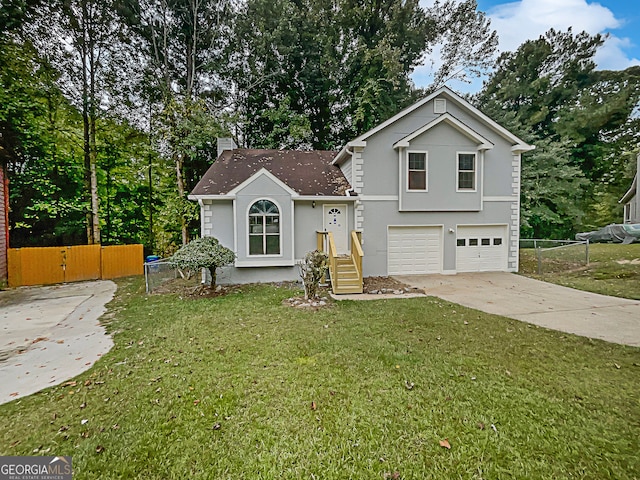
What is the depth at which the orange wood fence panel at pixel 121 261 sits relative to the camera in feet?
41.4

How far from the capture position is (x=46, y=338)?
5535mm

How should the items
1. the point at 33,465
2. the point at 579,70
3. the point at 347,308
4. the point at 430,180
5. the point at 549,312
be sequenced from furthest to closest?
the point at 579,70
the point at 430,180
the point at 347,308
the point at 549,312
the point at 33,465

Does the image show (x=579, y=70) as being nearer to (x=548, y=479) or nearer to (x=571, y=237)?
(x=571, y=237)

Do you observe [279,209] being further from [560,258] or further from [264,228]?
[560,258]

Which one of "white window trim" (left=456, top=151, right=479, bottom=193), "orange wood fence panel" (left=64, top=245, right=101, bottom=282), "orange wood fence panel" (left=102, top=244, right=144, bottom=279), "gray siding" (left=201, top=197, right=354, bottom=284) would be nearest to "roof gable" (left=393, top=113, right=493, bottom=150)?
"white window trim" (left=456, top=151, right=479, bottom=193)

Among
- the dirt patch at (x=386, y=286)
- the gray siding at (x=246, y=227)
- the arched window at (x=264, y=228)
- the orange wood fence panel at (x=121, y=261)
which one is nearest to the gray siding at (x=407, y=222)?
the dirt patch at (x=386, y=286)

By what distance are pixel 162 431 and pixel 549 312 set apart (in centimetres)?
745

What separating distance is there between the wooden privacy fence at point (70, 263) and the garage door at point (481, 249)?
1353 cm

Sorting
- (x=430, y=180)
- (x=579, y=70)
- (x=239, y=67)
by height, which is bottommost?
(x=430, y=180)

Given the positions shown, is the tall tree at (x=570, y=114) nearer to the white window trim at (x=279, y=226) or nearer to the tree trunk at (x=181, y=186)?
the white window trim at (x=279, y=226)

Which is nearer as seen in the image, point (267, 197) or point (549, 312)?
point (549, 312)

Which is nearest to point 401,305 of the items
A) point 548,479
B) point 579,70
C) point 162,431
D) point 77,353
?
point 548,479

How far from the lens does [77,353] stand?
15.9 feet

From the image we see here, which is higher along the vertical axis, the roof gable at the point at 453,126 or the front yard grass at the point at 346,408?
the roof gable at the point at 453,126
